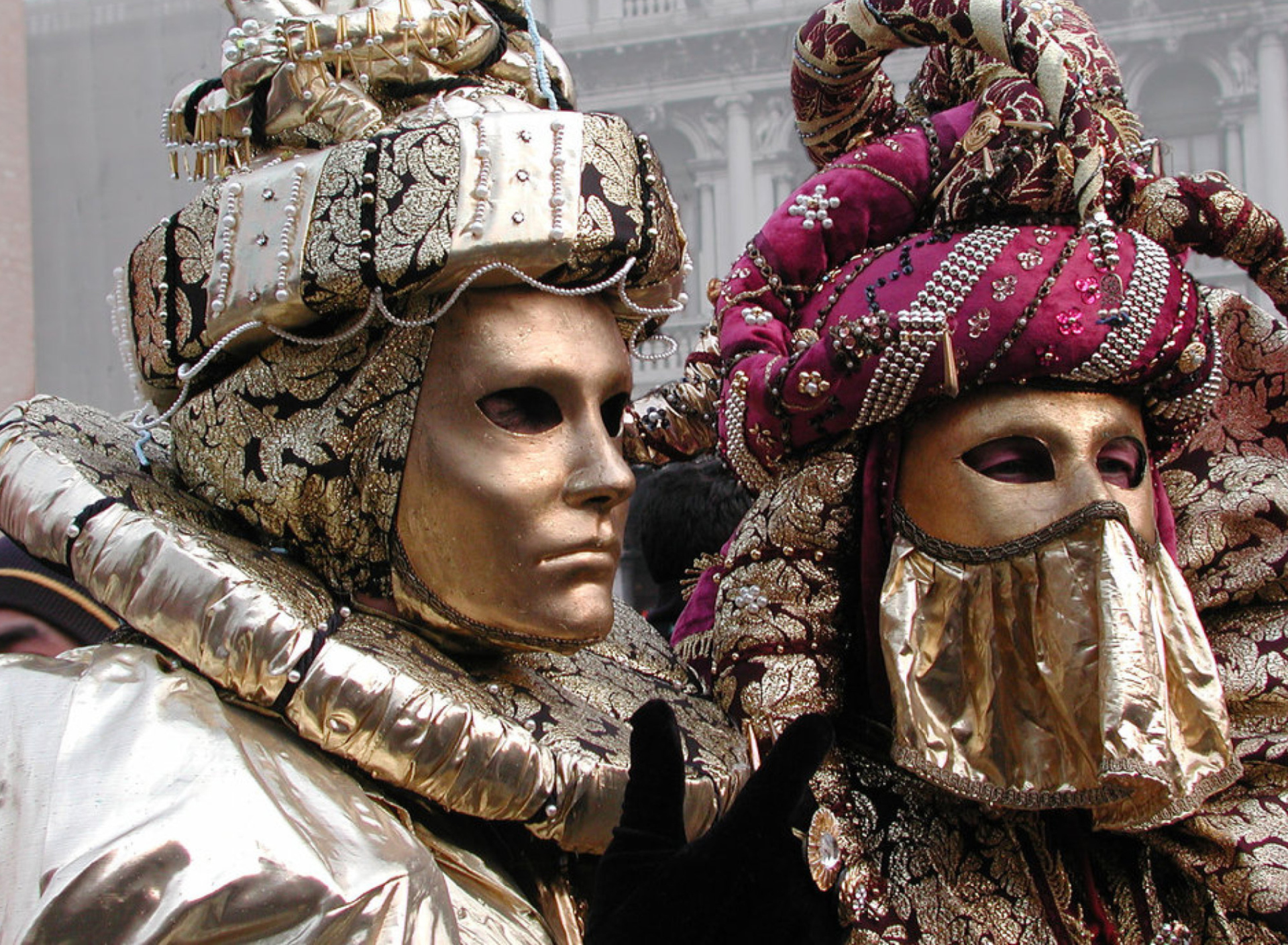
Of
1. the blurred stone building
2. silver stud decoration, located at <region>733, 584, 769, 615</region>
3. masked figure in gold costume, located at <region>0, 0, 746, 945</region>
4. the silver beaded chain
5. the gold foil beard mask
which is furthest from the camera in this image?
the blurred stone building

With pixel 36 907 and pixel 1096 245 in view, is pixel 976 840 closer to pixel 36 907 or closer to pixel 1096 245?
pixel 1096 245

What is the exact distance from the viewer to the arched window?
34.6 ft

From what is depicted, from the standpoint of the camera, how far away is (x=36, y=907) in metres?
1.14

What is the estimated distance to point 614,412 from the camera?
5.60 ft

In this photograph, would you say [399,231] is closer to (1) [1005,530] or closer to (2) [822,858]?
(2) [822,858]

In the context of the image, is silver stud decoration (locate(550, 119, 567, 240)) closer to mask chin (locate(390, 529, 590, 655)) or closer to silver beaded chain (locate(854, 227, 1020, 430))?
mask chin (locate(390, 529, 590, 655))

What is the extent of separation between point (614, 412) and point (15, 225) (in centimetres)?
515

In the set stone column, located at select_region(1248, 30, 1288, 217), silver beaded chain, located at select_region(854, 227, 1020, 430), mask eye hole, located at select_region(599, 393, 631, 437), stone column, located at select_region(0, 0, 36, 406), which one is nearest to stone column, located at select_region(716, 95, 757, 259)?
stone column, located at select_region(1248, 30, 1288, 217)

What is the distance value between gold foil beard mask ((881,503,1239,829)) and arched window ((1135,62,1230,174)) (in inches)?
375

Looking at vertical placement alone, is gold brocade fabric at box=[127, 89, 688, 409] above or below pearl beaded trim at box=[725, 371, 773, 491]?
above

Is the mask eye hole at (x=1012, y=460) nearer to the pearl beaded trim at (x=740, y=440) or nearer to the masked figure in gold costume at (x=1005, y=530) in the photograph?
the masked figure in gold costume at (x=1005, y=530)

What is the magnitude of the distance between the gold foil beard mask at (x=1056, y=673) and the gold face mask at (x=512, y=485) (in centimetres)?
63

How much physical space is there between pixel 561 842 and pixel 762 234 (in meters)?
1.18

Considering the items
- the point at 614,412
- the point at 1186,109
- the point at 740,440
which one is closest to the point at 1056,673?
the point at 740,440
